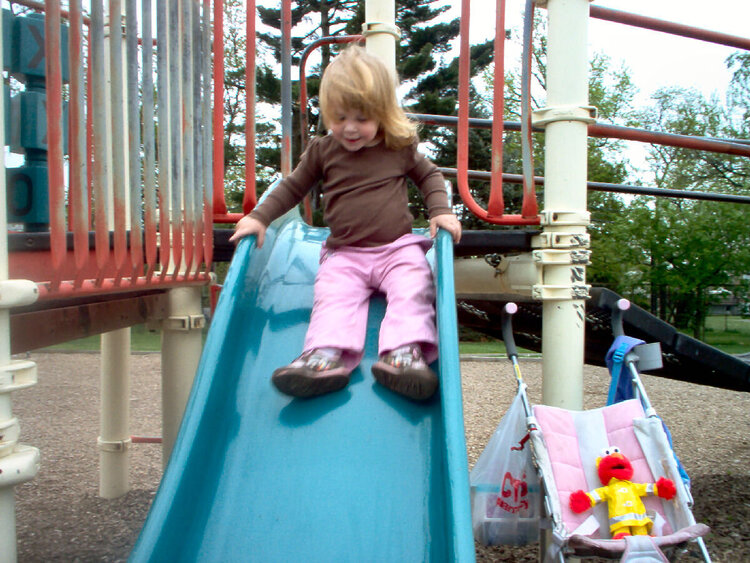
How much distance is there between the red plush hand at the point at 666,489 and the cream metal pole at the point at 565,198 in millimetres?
414

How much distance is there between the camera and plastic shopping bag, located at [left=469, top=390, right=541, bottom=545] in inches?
98.7

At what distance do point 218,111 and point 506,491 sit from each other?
1.87 m

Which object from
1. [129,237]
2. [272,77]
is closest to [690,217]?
[272,77]

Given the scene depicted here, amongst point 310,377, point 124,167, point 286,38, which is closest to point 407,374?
point 310,377

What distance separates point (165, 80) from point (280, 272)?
32.0 inches

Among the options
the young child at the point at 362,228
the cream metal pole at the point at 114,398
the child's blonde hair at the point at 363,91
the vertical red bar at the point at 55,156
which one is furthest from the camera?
the cream metal pole at the point at 114,398

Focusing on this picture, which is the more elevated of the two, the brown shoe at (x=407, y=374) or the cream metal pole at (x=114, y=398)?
the brown shoe at (x=407, y=374)

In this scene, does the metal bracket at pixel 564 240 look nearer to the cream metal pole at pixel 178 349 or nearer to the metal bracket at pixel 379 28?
the metal bracket at pixel 379 28

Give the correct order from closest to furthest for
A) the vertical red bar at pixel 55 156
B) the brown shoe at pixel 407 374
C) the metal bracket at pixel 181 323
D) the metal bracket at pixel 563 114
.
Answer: the vertical red bar at pixel 55 156
the brown shoe at pixel 407 374
the metal bracket at pixel 563 114
the metal bracket at pixel 181 323

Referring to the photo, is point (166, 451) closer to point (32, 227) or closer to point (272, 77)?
point (32, 227)

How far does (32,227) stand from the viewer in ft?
7.80

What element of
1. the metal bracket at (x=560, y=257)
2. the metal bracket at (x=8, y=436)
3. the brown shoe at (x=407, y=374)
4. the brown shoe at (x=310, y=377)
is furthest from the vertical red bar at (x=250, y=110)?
the metal bracket at (x=8, y=436)

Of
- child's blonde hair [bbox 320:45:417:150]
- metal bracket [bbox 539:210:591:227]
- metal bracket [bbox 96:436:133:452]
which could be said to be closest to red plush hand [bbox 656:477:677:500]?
metal bracket [bbox 539:210:591:227]

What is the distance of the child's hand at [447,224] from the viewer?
2330mm
